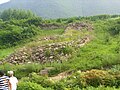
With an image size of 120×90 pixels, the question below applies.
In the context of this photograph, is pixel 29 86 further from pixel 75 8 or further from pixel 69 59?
pixel 75 8

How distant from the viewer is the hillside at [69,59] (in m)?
18.8

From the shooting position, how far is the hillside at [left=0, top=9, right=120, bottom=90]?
1875 centimetres

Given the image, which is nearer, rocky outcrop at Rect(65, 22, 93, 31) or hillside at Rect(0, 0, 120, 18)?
rocky outcrop at Rect(65, 22, 93, 31)

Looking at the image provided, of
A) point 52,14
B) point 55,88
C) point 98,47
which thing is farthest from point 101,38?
point 52,14

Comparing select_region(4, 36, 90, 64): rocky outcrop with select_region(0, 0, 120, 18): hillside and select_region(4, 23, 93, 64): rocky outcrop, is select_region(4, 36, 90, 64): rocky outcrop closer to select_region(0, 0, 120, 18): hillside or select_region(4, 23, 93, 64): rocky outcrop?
select_region(4, 23, 93, 64): rocky outcrop

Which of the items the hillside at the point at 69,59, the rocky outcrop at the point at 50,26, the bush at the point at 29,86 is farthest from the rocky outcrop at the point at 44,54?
the rocky outcrop at the point at 50,26

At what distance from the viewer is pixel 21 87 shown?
1742 cm

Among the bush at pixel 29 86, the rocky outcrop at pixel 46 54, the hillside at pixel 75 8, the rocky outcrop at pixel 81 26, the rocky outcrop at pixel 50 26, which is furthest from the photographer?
the hillside at pixel 75 8

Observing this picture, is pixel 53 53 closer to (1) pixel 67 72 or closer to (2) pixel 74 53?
(2) pixel 74 53

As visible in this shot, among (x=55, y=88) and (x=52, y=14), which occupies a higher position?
(x=55, y=88)

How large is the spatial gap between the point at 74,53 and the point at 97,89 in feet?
31.0

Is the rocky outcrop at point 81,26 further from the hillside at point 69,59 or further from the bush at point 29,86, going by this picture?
the bush at point 29,86

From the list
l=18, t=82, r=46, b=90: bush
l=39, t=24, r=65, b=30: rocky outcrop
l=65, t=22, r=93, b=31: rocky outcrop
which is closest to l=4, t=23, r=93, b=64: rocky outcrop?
l=65, t=22, r=93, b=31: rocky outcrop

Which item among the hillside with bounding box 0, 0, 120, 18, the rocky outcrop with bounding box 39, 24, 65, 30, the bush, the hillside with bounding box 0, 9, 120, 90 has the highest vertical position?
the bush
